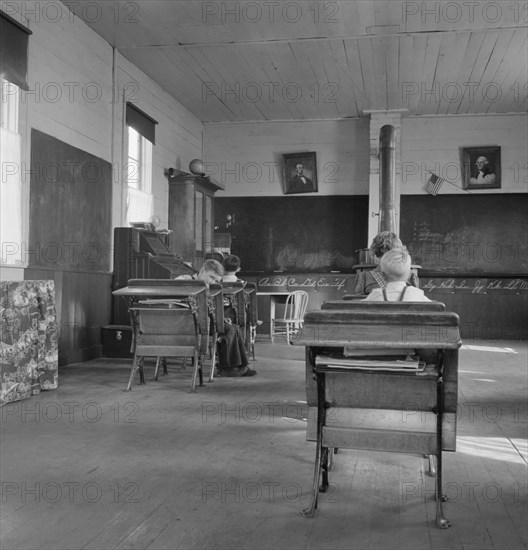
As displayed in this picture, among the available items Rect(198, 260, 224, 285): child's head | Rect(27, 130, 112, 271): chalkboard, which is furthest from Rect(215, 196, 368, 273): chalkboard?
Rect(198, 260, 224, 285): child's head

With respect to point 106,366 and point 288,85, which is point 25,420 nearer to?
point 106,366

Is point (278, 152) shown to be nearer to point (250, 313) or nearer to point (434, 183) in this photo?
point (434, 183)

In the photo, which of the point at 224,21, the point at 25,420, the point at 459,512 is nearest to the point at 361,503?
the point at 459,512

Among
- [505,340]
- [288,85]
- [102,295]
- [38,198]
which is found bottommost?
[505,340]

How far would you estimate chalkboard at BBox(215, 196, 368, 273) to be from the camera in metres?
11.9

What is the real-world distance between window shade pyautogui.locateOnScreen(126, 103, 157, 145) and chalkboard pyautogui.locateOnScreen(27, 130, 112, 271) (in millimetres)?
1085

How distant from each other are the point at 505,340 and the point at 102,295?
699 centimetres

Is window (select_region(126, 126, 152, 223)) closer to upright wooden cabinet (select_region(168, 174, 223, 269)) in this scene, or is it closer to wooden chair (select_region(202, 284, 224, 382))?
upright wooden cabinet (select_region(168, 174, 223, 269))

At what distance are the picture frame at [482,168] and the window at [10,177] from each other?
26.5 ft

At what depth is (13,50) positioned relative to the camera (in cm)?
601

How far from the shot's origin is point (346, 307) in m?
2.69

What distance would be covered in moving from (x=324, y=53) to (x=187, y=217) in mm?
3383

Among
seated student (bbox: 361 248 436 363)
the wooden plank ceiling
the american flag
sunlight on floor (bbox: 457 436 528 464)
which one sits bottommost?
sunlight on floor (bbox: 457 436 528 464)

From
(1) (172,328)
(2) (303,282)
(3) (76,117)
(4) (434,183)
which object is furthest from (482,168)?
(1) (172,328)
